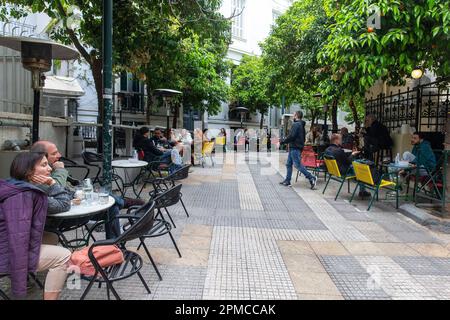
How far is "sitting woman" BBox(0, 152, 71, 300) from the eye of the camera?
100 inches

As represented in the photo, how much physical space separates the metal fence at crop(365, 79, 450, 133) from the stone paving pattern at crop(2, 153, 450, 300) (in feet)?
9.31

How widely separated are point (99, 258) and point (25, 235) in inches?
23.6

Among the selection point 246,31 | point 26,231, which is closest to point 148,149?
A: point 26,231

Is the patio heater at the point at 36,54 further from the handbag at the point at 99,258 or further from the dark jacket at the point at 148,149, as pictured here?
the handbag at the point at 99,258

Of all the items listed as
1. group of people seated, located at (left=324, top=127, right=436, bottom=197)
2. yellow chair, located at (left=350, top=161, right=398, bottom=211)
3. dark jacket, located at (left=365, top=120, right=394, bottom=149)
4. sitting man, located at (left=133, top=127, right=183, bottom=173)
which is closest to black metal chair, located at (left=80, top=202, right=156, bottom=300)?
yellow chair, located at (left=350, top=161, right=398, bottom=211)

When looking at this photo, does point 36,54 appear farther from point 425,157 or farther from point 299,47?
point 299,47

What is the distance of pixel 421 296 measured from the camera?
3.50m

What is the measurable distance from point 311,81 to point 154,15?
772 centimetres

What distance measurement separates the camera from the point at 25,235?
2.58m

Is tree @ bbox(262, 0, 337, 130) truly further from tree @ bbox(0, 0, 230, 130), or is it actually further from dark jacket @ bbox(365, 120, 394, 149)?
tree @ bbox(0, 0, 230, 130)

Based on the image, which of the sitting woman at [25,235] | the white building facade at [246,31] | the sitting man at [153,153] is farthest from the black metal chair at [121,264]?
the white building facade at [246,31]

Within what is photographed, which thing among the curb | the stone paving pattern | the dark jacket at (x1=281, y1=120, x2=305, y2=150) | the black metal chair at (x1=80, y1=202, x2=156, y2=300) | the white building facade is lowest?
the stone paving pattern

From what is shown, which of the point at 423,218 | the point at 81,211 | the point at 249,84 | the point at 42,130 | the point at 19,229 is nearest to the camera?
the point at 19,229

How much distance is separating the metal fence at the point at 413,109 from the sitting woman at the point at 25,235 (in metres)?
7.71
